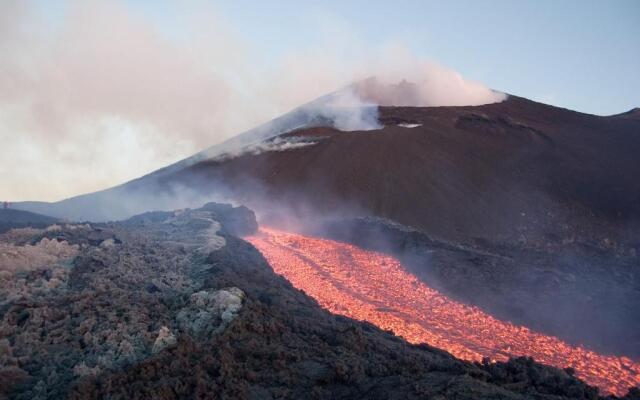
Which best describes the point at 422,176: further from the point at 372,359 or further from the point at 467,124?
the point at 372,359

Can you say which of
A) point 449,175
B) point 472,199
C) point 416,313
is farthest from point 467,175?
point 416,313

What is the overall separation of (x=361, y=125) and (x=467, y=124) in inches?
323

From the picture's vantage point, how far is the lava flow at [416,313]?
936 cm

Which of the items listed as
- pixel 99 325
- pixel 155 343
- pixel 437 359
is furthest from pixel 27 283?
pixel 437 359

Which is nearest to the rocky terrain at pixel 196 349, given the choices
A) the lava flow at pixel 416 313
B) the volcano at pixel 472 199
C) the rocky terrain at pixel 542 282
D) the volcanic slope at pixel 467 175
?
the lava flow at pixel 416 313

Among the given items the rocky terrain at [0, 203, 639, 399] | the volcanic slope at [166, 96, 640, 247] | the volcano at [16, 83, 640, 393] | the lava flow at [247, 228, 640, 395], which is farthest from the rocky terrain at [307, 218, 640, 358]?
the rocky terrain at [0, 203, 639, 399]

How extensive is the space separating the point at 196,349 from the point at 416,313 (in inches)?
263

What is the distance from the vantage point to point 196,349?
19.7 ft

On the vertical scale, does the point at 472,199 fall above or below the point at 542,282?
above

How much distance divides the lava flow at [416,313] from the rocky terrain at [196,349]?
205 centimetres

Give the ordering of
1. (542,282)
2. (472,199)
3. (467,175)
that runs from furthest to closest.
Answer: (467,175) < (472,199) < (542,282)

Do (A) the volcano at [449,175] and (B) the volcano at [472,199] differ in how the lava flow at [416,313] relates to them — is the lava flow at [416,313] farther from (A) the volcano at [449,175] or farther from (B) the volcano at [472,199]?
(A) the volcano at [449,175]

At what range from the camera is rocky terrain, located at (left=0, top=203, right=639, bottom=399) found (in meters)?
5.20

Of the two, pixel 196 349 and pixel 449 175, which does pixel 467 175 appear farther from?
pixel 196 349
